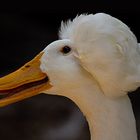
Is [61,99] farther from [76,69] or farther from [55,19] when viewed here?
[76,69]

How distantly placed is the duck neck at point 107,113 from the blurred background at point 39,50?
7.35 feet

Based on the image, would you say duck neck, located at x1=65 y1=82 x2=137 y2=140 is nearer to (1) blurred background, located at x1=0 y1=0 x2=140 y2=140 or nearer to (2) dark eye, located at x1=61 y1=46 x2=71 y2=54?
(2) dark eye, located at x1=61 y1=46 x2=71 y2=54

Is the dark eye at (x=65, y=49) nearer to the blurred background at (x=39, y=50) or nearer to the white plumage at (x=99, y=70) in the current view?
the white plumage at (x=99, y=70)

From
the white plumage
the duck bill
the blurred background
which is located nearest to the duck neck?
the white plumage

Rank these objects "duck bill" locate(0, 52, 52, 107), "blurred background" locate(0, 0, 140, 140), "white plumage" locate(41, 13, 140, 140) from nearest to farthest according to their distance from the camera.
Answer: "white plumage" locate(41, 13, 140, 140) → "duck bill" locate(0, 52, 52, 107) → "blurred background" locate(0, 0, 140, 140)

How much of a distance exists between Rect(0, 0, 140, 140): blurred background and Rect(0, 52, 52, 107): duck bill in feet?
7.07

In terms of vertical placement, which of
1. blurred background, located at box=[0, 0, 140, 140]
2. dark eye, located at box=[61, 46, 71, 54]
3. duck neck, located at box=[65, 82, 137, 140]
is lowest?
blurred background, located at box=[0, 0, 140, 140]

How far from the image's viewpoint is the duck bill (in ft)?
5.98

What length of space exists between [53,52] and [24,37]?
131 inches

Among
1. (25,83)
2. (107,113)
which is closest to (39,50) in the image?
(25,83)

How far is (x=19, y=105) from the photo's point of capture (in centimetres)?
441

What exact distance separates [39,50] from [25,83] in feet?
10.1

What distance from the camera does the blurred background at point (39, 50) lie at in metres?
4.12

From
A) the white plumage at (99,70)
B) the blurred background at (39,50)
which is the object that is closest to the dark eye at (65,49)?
the white plumage at (99,70)
